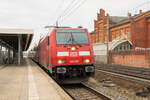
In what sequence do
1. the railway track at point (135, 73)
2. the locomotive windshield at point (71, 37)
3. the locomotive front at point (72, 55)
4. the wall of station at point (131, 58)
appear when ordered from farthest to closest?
the wall of station at point (131, 58) → the railway track at point (135, 73) → the locomotive windshield at point (71, 37) → the locomotive front at point (72, 55)

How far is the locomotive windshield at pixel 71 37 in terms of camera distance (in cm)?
972

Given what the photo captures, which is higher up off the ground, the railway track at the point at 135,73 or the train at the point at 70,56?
the train at the point at 70,56

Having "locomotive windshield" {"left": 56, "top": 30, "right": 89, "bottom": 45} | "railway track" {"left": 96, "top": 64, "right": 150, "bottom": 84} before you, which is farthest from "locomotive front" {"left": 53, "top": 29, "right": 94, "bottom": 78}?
"railway track" {"left": 96, "top": 64, "right": 150, "bottom": 84}

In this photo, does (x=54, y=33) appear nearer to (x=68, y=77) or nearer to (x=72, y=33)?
(x=72, y=33)

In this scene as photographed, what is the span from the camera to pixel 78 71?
9594 mm

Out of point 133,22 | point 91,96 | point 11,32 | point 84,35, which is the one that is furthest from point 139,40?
point 91,96

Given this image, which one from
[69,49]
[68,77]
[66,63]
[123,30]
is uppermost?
[123,30]

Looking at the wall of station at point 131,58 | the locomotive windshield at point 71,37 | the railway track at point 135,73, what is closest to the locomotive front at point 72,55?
the locomotive windshield at point 71,37

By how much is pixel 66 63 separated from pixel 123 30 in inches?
1287

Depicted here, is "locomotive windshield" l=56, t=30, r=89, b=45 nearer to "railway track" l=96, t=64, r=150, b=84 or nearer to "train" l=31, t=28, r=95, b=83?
"train" l=31, t=28, r=95, b=83

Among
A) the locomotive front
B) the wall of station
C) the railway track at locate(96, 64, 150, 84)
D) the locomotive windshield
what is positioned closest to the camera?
the locomotive front

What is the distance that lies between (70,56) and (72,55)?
12 cm

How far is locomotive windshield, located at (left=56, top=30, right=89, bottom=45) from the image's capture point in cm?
972

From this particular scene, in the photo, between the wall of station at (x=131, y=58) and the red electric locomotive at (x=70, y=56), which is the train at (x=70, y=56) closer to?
the red electric locomotive at (x=70, y=56)
